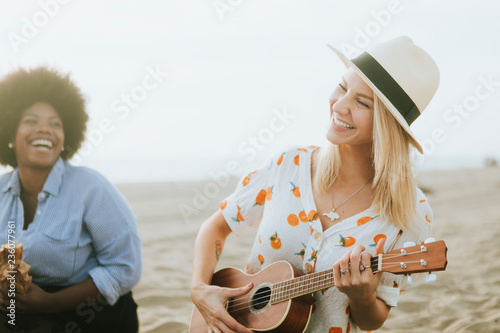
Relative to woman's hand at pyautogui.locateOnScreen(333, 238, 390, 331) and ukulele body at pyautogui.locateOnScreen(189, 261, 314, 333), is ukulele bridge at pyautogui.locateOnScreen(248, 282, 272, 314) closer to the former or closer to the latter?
ukulele body at pyautogui.locateOnScreen(189, 261, 314, 333)

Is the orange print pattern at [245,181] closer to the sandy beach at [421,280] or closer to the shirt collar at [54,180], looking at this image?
the shirt collar at [54,180]

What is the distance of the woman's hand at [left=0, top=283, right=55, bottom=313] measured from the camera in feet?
8.77

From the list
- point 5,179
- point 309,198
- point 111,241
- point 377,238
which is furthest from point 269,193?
point 5,179

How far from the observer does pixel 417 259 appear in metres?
1.72

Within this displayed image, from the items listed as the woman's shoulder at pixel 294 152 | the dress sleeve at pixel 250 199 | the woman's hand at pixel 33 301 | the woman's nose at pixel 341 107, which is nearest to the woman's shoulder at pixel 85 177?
the woman's hand at pixel 33 301

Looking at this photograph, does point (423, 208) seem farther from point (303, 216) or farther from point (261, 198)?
point (261, 198)

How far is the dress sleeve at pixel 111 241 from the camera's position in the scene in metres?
2.83

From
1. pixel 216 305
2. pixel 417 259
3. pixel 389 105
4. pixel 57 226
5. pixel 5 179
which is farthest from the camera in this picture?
pixel 5 179

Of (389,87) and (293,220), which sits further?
(293,220)

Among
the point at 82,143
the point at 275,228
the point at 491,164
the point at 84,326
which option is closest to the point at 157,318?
the point at 84,326

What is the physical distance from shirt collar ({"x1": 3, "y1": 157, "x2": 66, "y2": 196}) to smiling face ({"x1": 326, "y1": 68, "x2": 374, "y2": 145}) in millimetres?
1700

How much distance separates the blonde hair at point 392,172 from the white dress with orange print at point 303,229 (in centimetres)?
5

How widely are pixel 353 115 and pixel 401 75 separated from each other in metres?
0.25

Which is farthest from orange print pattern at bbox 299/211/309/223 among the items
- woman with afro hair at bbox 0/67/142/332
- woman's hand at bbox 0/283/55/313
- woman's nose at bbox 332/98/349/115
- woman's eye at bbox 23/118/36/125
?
woman's eye at bbox 23/118/36/125
